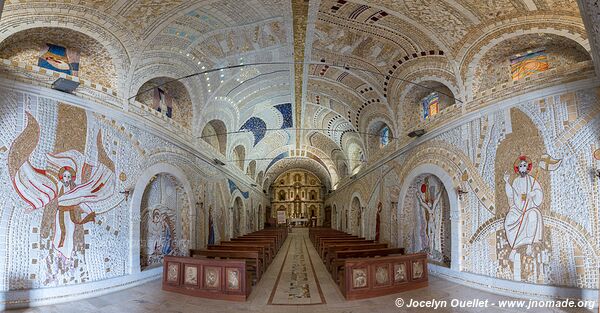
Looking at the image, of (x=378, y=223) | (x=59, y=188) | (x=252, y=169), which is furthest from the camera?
(x=252, y=169)

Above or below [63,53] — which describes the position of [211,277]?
below

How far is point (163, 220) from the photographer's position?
1070 centimetres

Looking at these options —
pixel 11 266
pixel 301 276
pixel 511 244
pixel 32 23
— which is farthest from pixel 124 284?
pixel 511 244

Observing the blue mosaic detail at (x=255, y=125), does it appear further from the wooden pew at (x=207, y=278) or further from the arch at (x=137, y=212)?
the wooden pew at (x=207, y=278)

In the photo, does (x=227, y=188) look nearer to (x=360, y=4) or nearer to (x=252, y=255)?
(x=252, y=255)

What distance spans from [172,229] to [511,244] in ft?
30.8

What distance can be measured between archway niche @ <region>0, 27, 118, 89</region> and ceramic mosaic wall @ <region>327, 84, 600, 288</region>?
8.90 meters

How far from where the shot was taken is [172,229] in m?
11.0

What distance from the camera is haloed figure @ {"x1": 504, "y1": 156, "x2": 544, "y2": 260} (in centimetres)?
680

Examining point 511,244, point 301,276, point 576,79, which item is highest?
point 576,79

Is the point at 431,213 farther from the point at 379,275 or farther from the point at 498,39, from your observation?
the point at 498,39

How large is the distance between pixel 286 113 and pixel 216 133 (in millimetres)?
3971

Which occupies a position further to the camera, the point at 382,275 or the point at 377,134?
the point at 377,134

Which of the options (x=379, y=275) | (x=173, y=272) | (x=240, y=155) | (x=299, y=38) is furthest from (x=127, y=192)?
(x=240, y=155)
